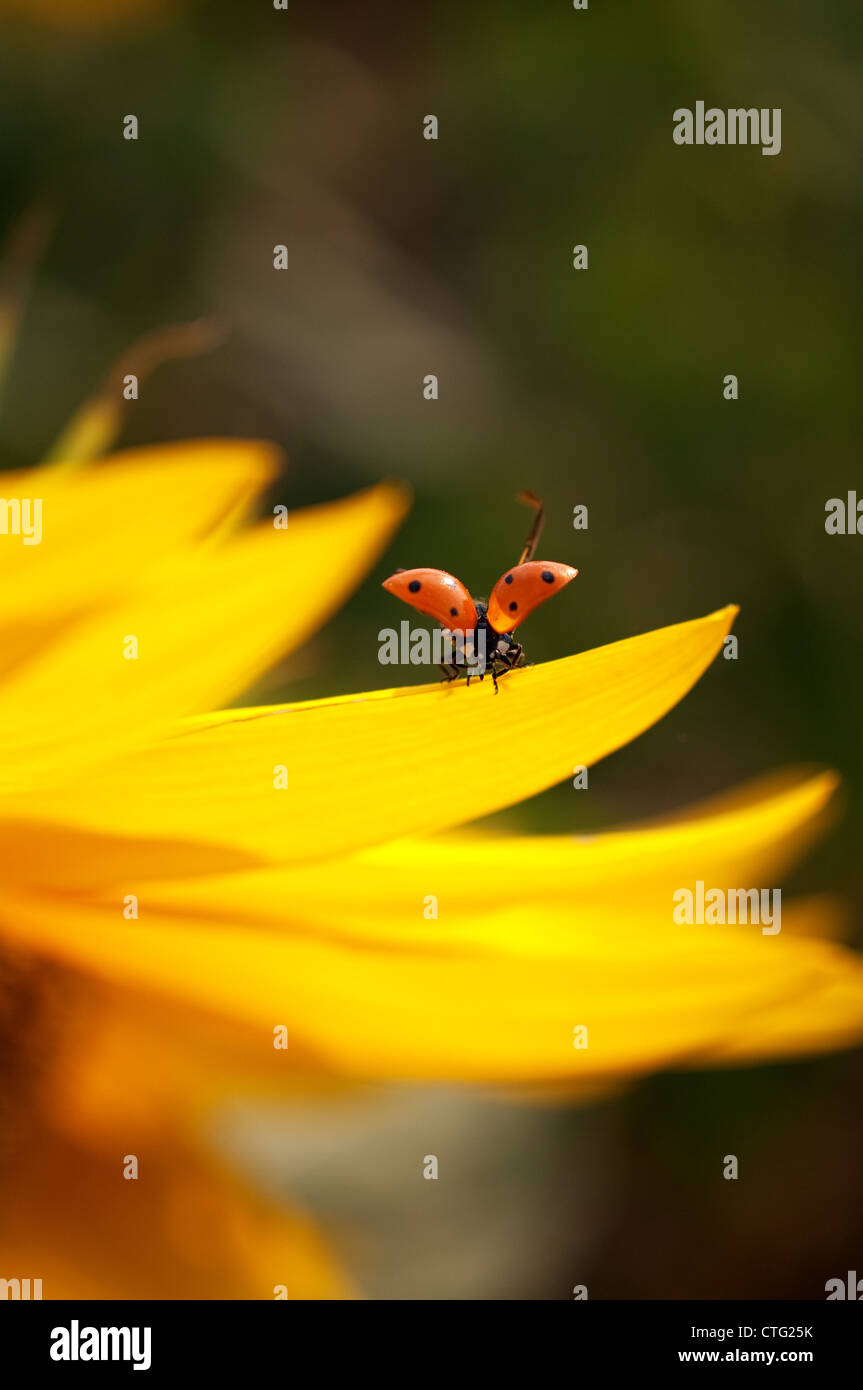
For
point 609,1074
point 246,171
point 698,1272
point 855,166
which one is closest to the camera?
point 609,1074

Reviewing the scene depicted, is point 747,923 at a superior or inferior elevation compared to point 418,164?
inferior

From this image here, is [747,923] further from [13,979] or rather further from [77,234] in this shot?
[77,234]

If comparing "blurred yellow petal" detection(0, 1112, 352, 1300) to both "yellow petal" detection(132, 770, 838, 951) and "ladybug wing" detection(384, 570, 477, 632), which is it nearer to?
"yellow petal" detection(132, 770, 838, 951)

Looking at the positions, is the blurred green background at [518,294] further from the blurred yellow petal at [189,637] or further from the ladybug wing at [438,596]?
the ladybug wing at [438,596]

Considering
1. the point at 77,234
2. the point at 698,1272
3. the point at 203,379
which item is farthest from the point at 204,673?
the point at 77,234

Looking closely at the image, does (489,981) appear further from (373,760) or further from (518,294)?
(518,294)

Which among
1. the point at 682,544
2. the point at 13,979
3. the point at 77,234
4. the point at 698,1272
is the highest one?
the point at 77,234

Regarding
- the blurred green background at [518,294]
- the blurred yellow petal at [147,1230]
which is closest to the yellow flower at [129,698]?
the blurred yellow petal at [147,1230]
